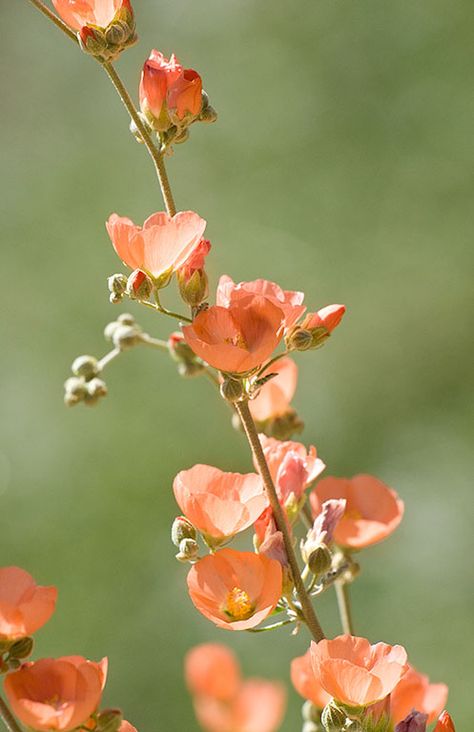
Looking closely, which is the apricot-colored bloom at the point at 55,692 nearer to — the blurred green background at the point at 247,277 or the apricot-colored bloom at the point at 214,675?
the apricot-colored bloom at the point at 214,675

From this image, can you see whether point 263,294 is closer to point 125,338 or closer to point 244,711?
point 125,338

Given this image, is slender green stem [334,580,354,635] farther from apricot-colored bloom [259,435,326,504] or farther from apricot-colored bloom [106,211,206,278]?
apricot-colored bloom [106,211,206,278]

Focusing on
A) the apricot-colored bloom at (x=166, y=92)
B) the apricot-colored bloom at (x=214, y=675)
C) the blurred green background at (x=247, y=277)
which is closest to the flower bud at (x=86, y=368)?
the apricot-colored bloom at (x=166, y=92)

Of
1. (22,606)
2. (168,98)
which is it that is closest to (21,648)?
(22,606)

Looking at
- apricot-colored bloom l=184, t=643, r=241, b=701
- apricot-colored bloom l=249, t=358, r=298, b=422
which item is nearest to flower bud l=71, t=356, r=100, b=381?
apricot-colored bloom l=249, t=358, r=298, b=422

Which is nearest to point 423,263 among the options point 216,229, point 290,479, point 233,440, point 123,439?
point 216,229

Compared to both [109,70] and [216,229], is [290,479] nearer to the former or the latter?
[109,70]
